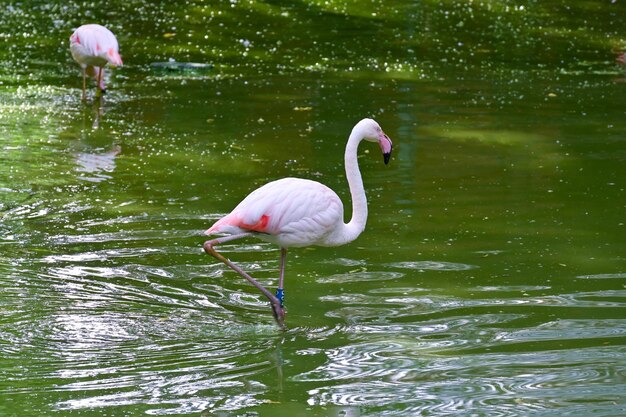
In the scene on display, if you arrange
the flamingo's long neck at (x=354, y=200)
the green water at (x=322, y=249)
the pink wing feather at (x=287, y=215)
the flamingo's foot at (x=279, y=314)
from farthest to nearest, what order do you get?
1. the flamingo's long neck at (x=354, y=200)
2. the pink wing feather at (x=287, y=215)
3. the flamingo's foot at (x=279, y=314)
4. the green water at (x=322, y=249)

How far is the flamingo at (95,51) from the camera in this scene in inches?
483

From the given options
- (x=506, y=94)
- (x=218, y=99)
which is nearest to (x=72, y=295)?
(x=218, y=99)

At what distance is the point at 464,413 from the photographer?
492 cm

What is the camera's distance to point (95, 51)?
40.2 feet

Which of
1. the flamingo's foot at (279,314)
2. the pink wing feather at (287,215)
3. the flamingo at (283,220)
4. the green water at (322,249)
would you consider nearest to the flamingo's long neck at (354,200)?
the flamingo at (283,220)

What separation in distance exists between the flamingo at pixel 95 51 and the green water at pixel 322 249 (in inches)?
11.9

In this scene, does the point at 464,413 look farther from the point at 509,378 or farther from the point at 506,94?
the point at 506,94

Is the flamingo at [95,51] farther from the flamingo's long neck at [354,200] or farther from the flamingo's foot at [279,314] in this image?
the flamingo's foot at [279,314]

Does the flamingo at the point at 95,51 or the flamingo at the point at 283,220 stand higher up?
the flamingo at the point at 95,51

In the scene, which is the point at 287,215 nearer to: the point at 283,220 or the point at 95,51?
the point at 283,220

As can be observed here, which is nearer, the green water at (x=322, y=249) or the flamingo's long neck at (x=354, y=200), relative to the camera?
the green water at (x=322, y=249)

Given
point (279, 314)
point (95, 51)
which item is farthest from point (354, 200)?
point (95, 51)

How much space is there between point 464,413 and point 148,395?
4.45 feet

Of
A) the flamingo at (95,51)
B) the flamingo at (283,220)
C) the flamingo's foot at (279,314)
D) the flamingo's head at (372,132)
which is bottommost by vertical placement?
the flamingo's foot at (279,314)
